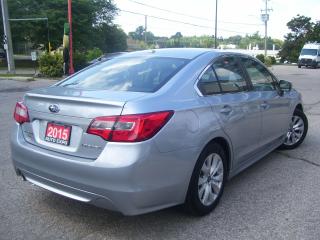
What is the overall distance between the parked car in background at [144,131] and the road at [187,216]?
251 millimetres

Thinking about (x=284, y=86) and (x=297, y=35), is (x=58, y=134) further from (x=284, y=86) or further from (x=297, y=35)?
(x=297, y=35)

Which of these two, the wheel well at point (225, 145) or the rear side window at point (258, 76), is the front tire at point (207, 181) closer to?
the wheel well at point (225, 145)

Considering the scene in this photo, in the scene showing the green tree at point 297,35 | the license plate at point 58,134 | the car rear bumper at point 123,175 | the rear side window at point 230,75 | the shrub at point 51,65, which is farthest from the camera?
the green tree at point 297,35

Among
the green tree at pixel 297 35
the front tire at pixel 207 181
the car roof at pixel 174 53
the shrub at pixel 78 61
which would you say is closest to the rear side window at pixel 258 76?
the car roof at pixel 174 53

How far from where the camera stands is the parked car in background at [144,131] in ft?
10.7

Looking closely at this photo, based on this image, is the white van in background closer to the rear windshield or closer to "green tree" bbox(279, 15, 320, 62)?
"green tree" bbox(279, 15, 320, 62)

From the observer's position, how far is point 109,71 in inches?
172

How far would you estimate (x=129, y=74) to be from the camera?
Answer: 418cm

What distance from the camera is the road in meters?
3.63

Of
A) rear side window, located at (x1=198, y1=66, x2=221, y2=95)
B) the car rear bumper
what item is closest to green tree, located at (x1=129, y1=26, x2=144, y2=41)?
rear side window, located at (x1=198, y1=66, x2=221, y2=95)

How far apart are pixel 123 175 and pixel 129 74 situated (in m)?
1.32

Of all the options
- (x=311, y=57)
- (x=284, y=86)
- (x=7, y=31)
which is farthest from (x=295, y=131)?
(x=311, y=57)

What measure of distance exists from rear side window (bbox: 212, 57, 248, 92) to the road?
116cm

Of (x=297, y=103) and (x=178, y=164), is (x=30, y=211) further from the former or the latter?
(x=297, y=103)
